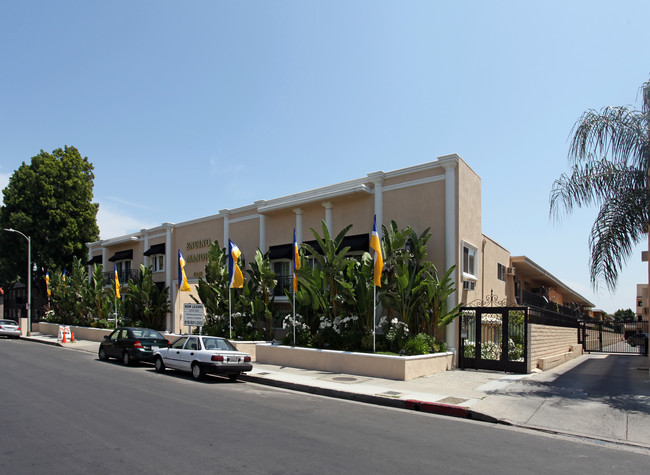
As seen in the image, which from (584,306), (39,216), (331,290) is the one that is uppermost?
(39,216)

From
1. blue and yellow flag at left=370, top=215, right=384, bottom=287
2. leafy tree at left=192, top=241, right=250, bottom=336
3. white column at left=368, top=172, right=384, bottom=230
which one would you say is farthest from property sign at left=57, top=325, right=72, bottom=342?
blue and yellow flag at left=370, top=215, right=384, bottom=287

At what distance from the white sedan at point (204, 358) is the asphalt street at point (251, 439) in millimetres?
2508

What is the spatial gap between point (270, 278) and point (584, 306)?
5450 centimetres

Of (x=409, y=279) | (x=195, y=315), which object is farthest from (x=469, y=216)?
(x=195, y=315)

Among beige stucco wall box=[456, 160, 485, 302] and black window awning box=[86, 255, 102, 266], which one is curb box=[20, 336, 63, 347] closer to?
black window awning box=[86, 255, 102, 266]

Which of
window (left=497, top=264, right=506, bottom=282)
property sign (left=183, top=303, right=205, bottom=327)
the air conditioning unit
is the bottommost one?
property sign (left=183, top=303, right=205, bottom=327)

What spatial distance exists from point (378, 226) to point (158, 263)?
724 inches

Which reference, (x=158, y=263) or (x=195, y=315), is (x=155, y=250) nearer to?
(x=158, y=263)

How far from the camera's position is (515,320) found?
17.2 m

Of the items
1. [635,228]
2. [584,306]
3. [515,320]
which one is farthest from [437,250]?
[584,306]

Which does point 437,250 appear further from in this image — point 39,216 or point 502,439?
point 39,216

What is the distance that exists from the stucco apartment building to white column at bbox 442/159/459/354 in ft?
0.11

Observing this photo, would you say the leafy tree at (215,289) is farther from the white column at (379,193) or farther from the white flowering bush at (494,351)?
the white flowering bush at (494,351)

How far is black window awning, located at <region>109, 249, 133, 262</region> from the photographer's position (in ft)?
113
